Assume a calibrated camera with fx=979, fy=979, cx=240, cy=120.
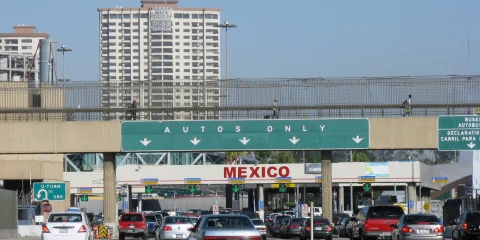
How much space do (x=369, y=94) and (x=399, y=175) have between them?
3256 cm

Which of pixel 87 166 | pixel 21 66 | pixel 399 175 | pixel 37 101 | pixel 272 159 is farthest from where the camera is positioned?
pixel 21 66

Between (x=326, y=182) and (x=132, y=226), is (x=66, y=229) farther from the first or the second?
(x=326, y=182)

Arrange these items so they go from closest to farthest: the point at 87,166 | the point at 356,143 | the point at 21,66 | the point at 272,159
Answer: the point at 356,143
the point at 87,166
the point at 272,159
the point at 21,66

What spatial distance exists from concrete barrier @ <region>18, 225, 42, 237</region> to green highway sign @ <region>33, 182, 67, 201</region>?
3371mm

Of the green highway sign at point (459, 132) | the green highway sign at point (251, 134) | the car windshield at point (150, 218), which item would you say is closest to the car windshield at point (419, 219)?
the green highway sign at point (251, 134)

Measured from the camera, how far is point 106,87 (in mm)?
51406

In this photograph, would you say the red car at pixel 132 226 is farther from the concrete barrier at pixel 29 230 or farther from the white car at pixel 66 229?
the white car at pixel 66 229

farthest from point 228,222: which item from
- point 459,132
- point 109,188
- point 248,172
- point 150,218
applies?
point 248,172

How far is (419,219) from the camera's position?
1359 inches

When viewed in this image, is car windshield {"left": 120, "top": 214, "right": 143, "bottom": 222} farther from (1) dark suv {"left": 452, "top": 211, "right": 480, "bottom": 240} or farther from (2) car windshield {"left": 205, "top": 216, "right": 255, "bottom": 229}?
(2) car windshield {"left": 205, "top": 216, "right": 255, "bottom": 229}

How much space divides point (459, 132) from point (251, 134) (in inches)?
412

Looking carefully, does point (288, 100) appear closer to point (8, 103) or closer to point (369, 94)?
point (369, 94)

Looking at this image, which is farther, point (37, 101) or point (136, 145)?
point (37, 101)

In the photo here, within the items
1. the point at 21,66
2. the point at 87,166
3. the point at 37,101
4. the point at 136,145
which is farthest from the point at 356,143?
the point at 21,66
